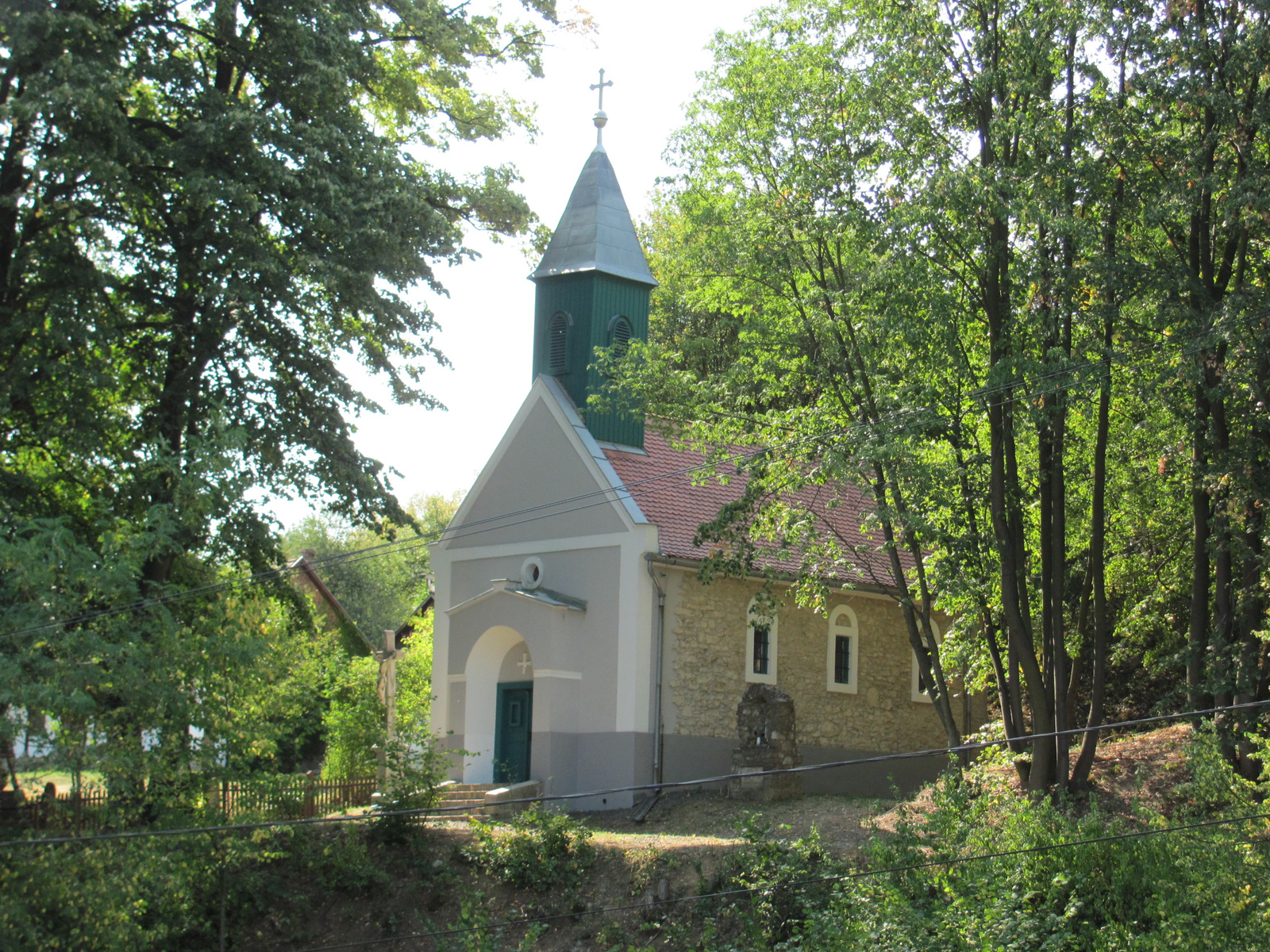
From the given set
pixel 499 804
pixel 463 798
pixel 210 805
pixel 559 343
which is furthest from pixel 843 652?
pixel 210 805

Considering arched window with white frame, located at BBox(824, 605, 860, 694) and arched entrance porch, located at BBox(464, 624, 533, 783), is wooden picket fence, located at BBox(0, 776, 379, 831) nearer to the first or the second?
arched entrance porch, located at BBox(464, 624, 533, 783)

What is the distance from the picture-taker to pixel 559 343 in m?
24.9

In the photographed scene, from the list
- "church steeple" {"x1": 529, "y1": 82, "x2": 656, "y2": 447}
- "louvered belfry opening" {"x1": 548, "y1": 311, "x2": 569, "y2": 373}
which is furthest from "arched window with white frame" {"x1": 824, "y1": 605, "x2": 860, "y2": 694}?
"louvered belfry opening" {"x1": 548, "y1": 311, "x2": 569, "y2": 373}

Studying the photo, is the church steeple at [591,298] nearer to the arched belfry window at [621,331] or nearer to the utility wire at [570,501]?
the arched belfry window at [621,331]

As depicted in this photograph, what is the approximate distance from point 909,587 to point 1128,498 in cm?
357

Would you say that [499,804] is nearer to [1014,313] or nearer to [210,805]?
[210,805]

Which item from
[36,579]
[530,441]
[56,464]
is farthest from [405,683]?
[36,579]

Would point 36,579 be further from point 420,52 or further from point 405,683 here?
point 405,683

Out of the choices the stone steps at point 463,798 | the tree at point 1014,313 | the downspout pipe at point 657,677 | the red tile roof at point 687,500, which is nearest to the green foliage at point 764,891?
the tree at point 1014,313

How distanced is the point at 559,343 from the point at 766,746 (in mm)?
9105

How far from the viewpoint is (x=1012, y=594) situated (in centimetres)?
1703

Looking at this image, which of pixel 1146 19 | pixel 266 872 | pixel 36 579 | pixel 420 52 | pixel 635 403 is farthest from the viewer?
pixel 635 403

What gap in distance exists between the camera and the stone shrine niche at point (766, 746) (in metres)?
20.2

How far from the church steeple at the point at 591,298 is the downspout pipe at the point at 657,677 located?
3.37m
